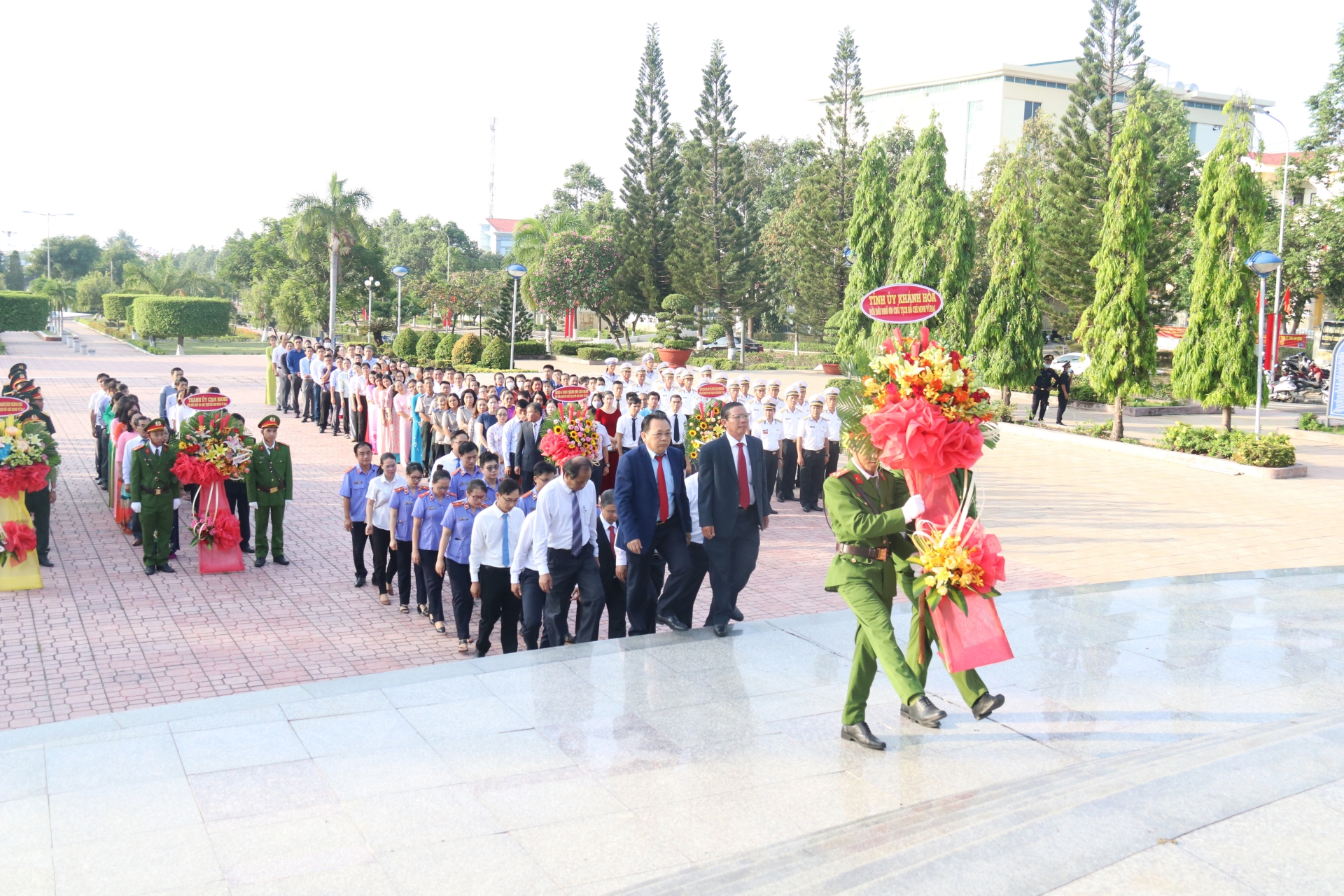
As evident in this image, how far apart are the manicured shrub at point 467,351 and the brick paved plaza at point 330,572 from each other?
19.5m

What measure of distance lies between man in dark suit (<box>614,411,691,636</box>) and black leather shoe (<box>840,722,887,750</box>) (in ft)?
7.51

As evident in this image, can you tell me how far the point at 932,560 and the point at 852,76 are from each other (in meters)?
38.9

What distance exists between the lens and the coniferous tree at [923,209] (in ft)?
94.8

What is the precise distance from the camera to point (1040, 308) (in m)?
24.9

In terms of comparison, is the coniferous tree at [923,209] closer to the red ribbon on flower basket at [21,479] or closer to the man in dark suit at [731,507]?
the man in dark suit at [731,507]

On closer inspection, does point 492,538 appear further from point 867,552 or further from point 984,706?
point 984,706

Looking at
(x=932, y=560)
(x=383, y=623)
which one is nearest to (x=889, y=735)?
(x=932, y=560)

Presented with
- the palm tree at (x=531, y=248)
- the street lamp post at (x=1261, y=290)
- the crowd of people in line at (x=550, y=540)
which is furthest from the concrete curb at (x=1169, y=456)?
the palm tree at (x=531, y=248)

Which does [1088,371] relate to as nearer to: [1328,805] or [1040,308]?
[1040,308]

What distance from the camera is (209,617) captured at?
923 centimetres

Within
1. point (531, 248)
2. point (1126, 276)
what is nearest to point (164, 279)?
point (531, 248)

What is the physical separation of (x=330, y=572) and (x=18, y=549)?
2809mm

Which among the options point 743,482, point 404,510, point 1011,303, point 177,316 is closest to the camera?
point 743,482

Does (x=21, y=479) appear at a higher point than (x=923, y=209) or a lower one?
lower
